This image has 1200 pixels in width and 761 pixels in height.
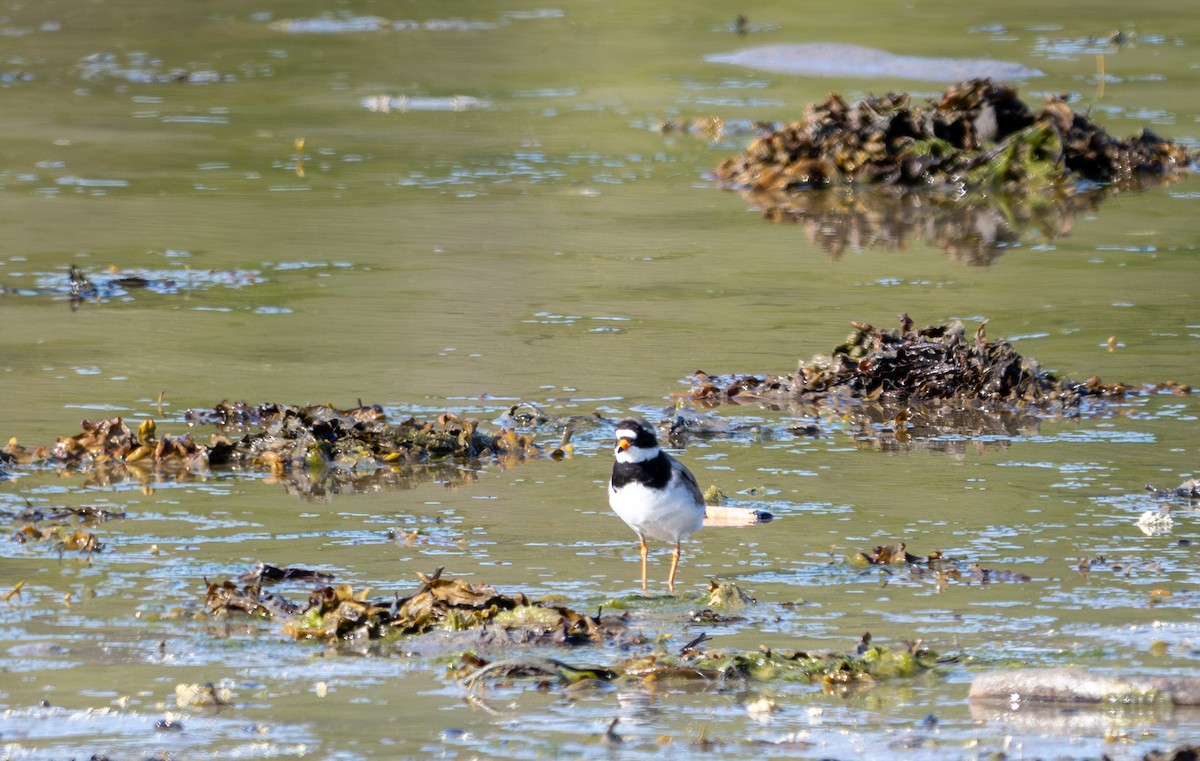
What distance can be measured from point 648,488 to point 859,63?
20.0 metres

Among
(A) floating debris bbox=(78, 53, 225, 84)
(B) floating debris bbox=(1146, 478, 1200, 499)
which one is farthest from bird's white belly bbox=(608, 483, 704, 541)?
(A) floating debris bbox=(78, 53, 225, 84)

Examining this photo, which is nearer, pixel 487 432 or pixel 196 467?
pixel 196 467

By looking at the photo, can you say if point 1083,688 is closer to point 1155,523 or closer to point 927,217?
point 1155,523

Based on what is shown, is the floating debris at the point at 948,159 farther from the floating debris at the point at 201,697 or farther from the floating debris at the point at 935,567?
the floating debris at the point at 201,697

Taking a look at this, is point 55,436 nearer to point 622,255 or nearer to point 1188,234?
point 622,255

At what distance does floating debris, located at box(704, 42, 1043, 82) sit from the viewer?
24.5 metres

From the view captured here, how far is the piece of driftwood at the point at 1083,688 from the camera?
5.38 metres

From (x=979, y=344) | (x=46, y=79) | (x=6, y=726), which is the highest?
(x=46, y=79)

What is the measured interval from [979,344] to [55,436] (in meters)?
4.62

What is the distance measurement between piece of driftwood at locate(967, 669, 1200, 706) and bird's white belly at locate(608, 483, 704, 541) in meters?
1.50

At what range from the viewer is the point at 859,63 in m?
25.8

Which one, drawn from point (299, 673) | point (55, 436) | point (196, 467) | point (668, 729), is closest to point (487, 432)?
point (196, 467)

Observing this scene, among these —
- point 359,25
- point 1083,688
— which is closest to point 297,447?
point 1083,688

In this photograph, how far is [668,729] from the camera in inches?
209
